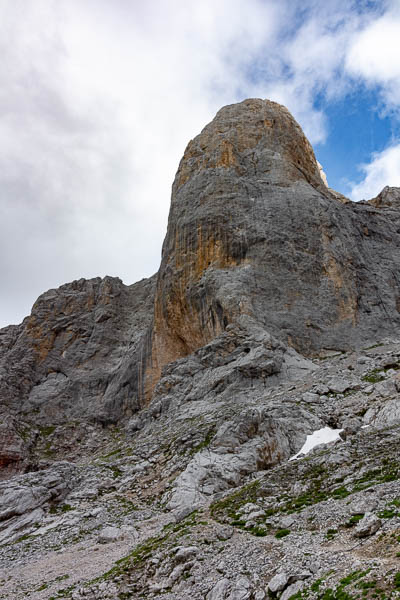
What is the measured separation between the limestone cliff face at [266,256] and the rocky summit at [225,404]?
0.25 meters

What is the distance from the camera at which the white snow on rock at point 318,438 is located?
1082 inches

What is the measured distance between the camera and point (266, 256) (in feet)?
182

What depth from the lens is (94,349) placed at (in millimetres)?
75375

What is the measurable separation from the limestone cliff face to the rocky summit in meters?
0.25

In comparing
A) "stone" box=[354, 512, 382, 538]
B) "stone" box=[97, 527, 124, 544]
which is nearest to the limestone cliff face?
"stone" box=[97, 527, 124, 544]

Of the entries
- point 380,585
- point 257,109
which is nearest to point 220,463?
point 380,585

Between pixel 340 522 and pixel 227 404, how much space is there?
22.8m

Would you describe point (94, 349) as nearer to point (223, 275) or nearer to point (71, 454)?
point (71, 454)

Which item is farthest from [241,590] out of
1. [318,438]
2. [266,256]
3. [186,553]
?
[266,256]

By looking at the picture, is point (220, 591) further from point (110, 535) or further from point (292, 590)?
point (110, 535)

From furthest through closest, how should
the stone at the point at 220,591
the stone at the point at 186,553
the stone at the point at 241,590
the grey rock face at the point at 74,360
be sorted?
1. the grey rock face at the point at 74,360
2. the stone at the point at 186,553
3. the stone at the point at 220,591
4. the stone at the point at 241,590

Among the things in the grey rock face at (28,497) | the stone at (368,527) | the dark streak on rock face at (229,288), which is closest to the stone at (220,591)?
the stone at (368,527)

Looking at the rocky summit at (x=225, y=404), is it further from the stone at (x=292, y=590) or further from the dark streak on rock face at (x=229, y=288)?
the dark streak on rock face at (x=229, y=288)

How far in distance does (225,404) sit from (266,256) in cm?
2299
